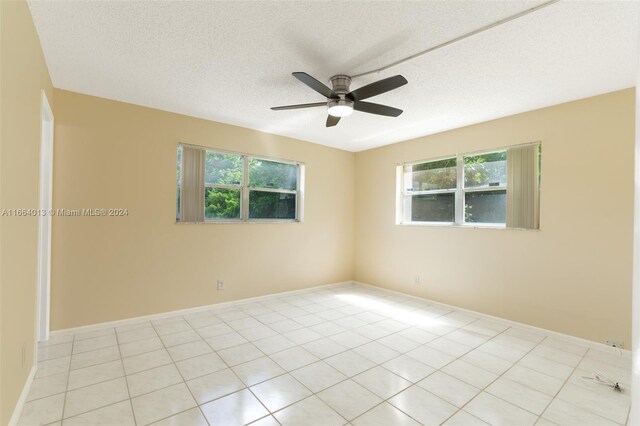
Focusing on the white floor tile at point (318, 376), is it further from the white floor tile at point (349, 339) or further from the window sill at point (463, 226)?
the window sill at point (463, 226)

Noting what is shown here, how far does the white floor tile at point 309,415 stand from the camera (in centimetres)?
187

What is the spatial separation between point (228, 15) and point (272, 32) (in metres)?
0.32

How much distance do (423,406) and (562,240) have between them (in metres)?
2.58

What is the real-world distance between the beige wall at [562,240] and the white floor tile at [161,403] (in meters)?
3.65

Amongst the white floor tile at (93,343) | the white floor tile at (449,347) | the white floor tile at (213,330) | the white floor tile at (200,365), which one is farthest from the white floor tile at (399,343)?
the white floor tile at (93,343)

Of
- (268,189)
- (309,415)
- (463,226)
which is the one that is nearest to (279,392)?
(309,415)

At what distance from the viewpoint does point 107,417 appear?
187cm

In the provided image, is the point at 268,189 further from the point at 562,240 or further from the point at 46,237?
the point at 562,240

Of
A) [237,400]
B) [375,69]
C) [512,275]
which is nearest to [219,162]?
[375,69]

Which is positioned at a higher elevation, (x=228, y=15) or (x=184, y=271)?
(x=228, y=15)

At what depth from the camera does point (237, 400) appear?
2.08 meters

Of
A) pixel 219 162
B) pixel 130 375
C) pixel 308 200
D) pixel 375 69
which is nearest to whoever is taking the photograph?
pixel 130 375

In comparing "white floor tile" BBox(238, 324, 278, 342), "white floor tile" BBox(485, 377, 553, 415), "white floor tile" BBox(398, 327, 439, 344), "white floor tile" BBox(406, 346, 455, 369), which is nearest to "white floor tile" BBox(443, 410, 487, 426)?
"white floor tile" BBox(485, 377, 553, 415)

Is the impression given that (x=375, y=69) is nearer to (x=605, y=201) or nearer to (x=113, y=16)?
(x=113, y=16)
